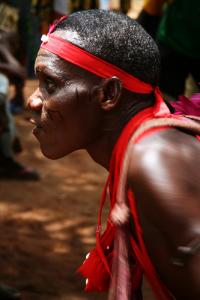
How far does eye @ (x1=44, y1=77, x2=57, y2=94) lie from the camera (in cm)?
238

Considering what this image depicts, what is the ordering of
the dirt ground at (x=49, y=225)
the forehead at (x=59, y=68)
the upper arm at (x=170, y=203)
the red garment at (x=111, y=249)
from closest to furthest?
the upper arm at (x=170, y=203)
the red garment at (x=111, y=249)
the forehead at (x=59, y=68)
the dirt ground at (x=49, y=225)

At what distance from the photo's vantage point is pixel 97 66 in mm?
2295

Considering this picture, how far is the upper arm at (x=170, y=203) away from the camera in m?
2.03

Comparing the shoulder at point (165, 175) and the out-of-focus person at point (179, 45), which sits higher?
the shoulder at point (165, 175)

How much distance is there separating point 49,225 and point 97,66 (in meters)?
3.70

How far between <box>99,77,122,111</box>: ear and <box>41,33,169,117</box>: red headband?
0.02m

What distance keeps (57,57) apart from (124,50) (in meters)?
0.23

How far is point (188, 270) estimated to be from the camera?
2.06 metres

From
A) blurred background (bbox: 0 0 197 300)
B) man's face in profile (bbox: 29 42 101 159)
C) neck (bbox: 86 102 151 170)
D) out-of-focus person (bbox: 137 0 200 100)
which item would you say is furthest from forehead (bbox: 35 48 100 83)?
out-of-focus person (bbox: 137 0 200 100)

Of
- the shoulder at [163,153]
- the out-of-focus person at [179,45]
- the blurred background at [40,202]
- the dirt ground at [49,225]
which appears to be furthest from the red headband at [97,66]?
the out-of-focus person at [179,45]

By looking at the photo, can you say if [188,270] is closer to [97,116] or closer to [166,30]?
[97,116]

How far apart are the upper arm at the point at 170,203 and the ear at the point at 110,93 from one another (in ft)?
0.85

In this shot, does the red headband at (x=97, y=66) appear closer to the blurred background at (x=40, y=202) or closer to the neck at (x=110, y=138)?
the neck at (x=110, y=138)

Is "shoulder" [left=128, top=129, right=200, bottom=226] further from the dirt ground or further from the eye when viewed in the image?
the dirt ground
